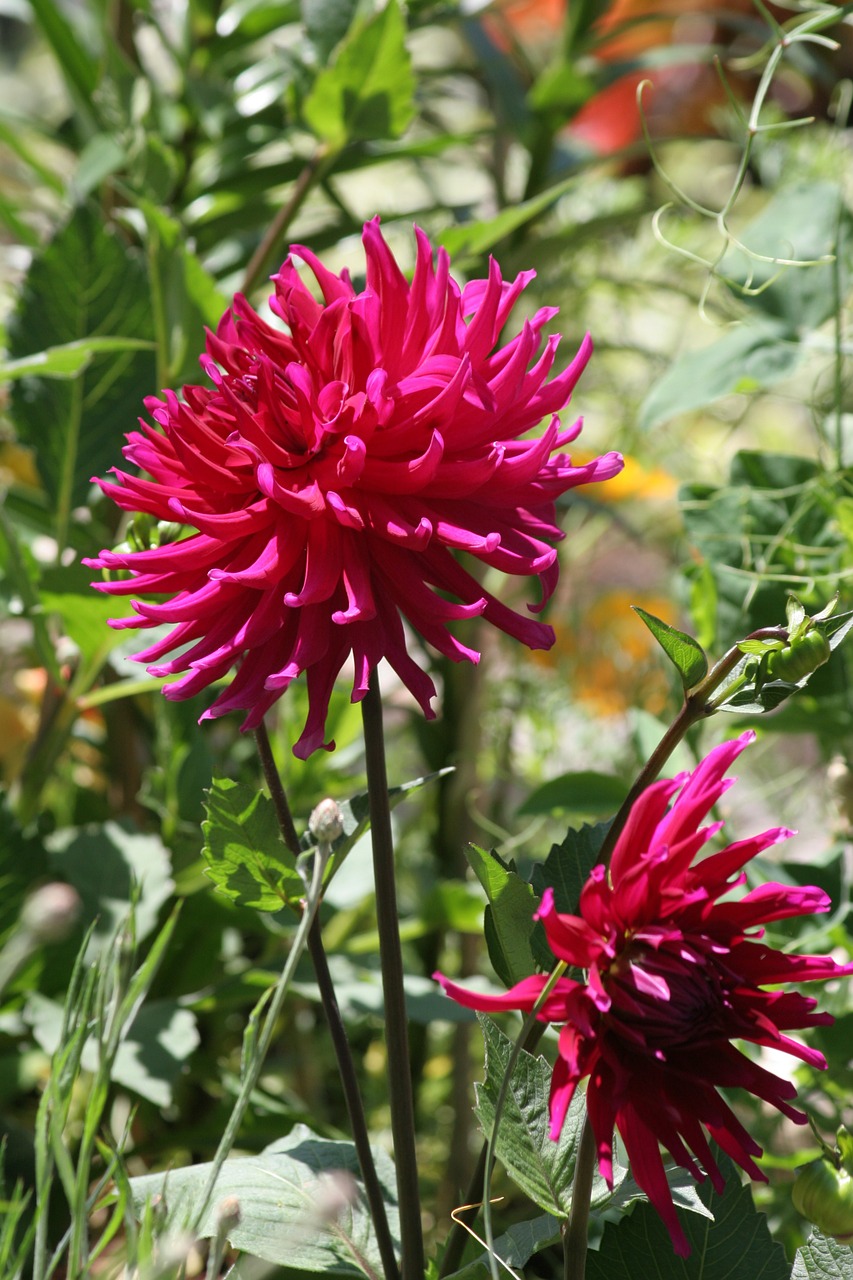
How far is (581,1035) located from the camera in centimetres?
19

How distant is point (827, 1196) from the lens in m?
0.22

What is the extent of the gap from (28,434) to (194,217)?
14 centimetres

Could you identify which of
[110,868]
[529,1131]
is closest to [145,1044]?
[110,868]

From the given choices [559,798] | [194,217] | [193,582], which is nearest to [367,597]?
[193,582]

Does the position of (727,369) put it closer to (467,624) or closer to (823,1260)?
(467,624)

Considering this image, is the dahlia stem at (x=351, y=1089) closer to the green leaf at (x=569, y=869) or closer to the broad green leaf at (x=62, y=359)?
the green leaf at (x=569, y=869)

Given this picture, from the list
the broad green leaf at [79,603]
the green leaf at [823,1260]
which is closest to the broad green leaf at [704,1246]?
the green leaf at [823,1260]

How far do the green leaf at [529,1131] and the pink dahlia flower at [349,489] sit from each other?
0.07m

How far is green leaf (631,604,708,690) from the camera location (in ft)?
0.73

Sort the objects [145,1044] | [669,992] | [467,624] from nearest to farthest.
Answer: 1. [669,992]
2. [145,1044]
3. [467,624]

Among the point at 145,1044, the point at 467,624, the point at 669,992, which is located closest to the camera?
the point at 669,992

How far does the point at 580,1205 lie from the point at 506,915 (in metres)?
0.05

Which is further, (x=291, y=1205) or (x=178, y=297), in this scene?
(x=178, y=297)

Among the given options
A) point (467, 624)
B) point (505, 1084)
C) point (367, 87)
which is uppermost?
point (367, 87)
